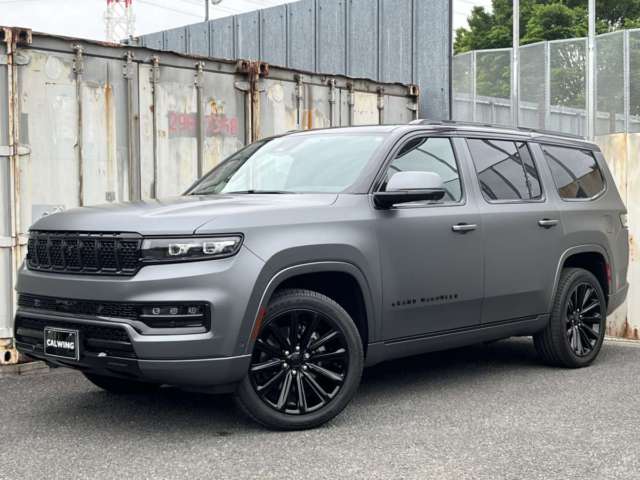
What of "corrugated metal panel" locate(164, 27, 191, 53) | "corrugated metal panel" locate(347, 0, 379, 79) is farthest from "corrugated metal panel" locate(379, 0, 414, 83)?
"corrugated metal panel" locate(164, 27, 191, 53)

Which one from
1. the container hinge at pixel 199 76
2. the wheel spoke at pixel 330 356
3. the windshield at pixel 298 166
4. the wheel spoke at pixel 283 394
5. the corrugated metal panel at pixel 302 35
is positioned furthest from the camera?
the corrugated metal panel at pixel 302 35

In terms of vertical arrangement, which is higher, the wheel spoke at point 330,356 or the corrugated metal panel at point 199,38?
the corrugated metal panel at point 199,38

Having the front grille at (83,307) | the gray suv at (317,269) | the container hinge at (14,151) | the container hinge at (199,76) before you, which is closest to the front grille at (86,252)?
the gray suv at (317,269)

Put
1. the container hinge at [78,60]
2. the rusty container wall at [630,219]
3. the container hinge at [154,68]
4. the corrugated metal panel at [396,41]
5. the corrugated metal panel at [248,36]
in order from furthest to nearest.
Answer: the corrugated metal panel at [248,36]
the corrugated metal panel at [396,41]
the rusty container wall at [630,219]
the container hinge at [154,68]
the container hinge at [78,60]

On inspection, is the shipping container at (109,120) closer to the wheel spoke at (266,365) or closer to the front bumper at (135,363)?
the front bumper at (135,363)

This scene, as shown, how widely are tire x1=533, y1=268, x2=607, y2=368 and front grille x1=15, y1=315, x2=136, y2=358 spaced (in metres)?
3.67

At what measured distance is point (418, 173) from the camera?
575 centimetres

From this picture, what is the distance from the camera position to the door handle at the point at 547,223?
7.05 m

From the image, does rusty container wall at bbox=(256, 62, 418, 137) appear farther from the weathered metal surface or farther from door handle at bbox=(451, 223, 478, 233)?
door handle at bbox=(451, 223, 478, 233)

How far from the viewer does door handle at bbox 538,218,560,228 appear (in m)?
7.05

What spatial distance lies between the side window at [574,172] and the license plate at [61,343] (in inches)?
165

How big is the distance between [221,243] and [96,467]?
1317 mm

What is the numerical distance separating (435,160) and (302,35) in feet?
31.5

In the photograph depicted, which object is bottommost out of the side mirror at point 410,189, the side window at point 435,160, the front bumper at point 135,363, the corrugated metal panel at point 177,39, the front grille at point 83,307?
the front bumper at point 135,363
